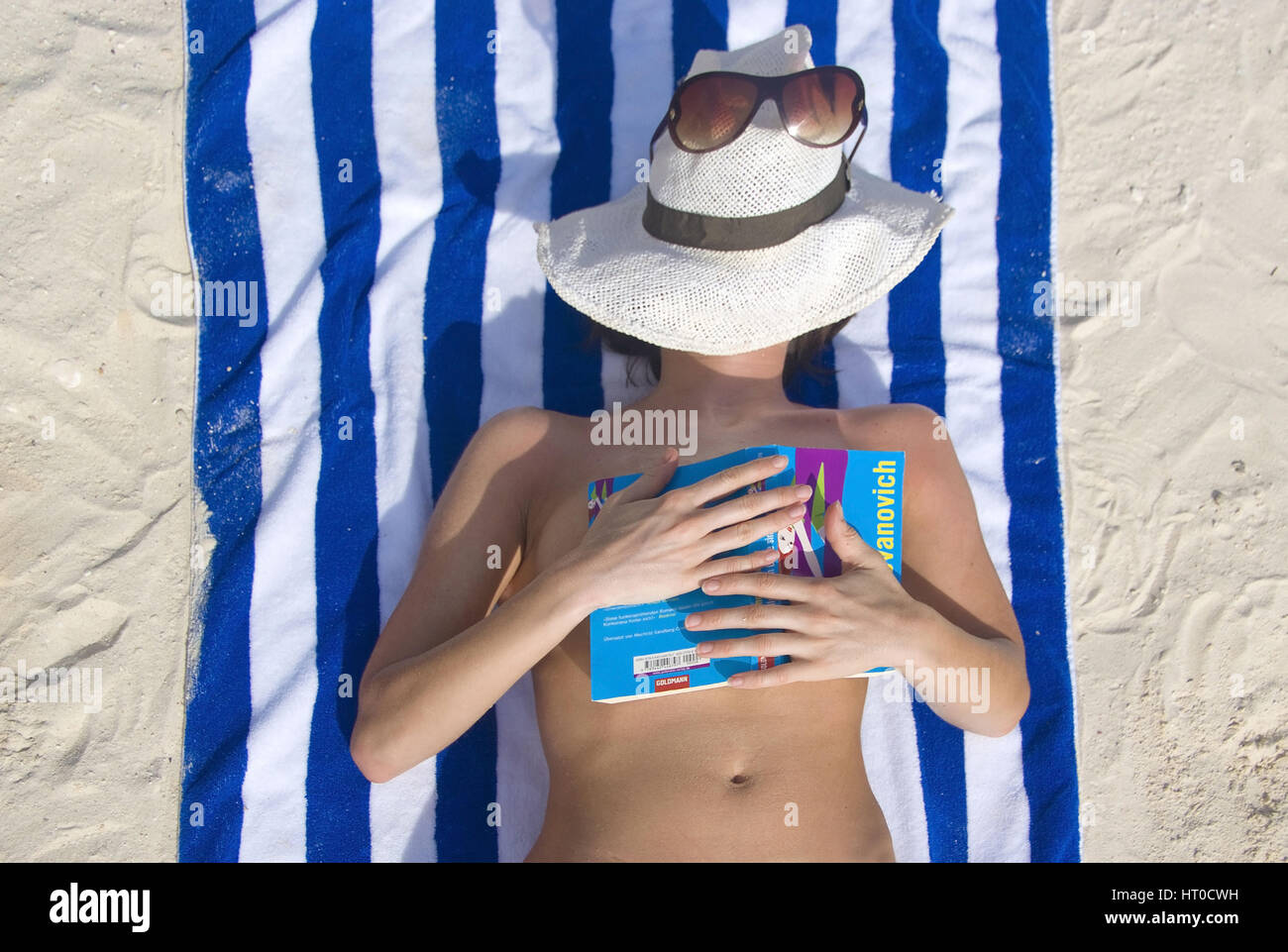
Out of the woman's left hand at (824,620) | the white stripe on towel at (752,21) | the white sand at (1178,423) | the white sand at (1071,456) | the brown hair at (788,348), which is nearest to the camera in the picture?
the woman's left hand at (824,620)

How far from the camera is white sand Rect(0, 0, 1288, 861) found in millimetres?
2588

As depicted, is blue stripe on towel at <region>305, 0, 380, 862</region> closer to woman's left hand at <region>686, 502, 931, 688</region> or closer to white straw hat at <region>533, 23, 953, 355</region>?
white straw hat at <region>533, 23, 953, 355</region>

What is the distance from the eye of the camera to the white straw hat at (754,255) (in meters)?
1.99

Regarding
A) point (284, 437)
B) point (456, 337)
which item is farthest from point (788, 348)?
point (284, 437)

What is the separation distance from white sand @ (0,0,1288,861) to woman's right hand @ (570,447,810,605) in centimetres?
130

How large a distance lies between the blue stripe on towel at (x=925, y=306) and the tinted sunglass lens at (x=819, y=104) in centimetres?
85

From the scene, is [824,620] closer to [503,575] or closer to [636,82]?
[503,575]
